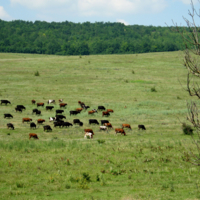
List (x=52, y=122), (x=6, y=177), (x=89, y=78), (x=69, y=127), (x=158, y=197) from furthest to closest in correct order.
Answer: (x=89, y=78) < (x=52, y=122) < (x=69, y=127) < (x=6, y=177) < (x=158, y=197)

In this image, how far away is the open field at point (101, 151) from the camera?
35.6 feet

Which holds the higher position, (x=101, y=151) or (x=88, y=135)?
(x=88, y=135)

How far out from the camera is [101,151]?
16.4 meters

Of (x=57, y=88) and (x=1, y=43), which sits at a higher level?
(x=1, y=43)

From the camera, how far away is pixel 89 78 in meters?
54.6

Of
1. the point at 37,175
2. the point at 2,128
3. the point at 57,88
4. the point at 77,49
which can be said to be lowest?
the point at 37,175

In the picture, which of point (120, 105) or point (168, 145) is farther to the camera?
point (120, 105)

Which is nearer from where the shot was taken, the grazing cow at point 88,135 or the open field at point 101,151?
the open field at point 101,151

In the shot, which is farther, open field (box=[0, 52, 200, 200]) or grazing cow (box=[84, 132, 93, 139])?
grazing cow (box=[84, 132, 93, 139])

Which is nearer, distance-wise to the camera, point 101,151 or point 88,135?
point 101,151

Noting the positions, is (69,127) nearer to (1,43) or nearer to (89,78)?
(89,78)

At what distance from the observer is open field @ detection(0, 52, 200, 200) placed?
10.8m

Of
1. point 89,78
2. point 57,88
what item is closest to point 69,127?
point 57,88

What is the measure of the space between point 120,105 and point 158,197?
86.5 ft
